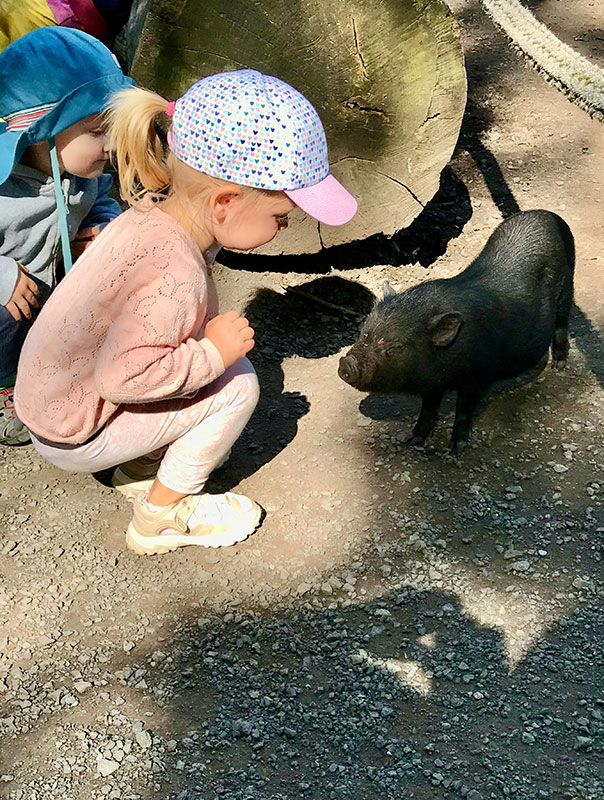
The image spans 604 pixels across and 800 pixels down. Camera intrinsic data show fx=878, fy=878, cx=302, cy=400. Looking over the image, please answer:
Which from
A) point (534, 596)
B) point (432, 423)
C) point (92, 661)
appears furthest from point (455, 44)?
point (92, 661)

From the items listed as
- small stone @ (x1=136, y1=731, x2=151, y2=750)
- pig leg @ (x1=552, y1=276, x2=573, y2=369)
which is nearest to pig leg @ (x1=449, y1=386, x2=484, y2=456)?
pig leg @ (x1=552, y1=276, x2=573, y2=369)

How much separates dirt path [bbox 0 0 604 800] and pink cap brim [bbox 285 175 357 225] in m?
1.20

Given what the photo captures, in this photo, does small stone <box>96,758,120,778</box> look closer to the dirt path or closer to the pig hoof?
the dirt path

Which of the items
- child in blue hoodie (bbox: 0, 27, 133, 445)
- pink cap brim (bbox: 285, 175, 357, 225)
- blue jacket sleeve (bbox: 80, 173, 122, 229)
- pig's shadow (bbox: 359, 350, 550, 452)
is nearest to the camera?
pink cap brim (bbox: 285, 175, 357, 225)

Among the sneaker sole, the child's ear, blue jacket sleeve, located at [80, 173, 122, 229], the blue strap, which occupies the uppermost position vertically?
the child's ear

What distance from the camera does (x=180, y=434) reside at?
2930 mm

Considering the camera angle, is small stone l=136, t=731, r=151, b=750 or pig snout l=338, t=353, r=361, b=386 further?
pig snout l=338, t=353, r=361, b=386

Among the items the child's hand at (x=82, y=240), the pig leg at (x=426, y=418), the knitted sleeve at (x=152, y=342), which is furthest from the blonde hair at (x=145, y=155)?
the pig leg at (x=426, y=418)

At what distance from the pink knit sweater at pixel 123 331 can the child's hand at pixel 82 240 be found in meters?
0.84

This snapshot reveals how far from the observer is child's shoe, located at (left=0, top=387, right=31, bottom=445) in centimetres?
349

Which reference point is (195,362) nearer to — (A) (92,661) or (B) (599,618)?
(A) (92,661)

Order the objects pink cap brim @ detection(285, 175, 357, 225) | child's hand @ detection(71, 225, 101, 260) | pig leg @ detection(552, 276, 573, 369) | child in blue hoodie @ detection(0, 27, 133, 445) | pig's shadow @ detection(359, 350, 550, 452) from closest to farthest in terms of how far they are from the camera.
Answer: pink cap brim @ detection(285, 175, 357, 225), child in blue hoodie @ detection(0, 27, 133, 445), child's hand @ detection(71, 225, 101, 260), pig's shadow @ detection(359, 350, 550, 452), pig leg @ detection(552, 276, 573, 369)

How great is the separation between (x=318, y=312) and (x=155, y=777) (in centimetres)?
262

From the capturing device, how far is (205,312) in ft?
9.07
